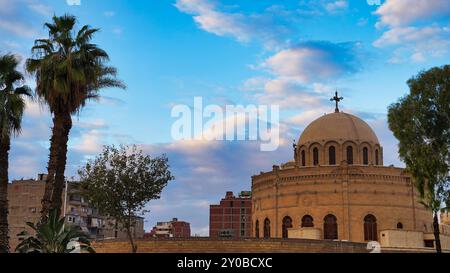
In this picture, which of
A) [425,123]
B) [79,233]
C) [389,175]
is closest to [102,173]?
[79,233]

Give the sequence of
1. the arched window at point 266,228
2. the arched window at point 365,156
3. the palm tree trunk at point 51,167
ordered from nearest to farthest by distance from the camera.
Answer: the palm tree trunk at point 51,167 < the arched window at point 365,156 < the arched window at point 266,228

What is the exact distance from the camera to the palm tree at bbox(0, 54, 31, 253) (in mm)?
24781

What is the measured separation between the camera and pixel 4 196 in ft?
81.4

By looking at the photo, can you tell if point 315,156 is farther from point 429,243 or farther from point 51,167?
point 51,167

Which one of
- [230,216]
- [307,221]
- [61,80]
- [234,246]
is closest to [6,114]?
[61,80]

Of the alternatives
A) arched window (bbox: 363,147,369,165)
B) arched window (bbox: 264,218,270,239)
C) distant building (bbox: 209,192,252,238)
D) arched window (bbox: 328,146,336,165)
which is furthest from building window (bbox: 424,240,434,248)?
distant building (bbox: 209,192,252,238)

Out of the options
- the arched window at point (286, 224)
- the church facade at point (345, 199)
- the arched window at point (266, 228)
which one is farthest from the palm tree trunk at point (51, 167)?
the arched window at point (266, 228)

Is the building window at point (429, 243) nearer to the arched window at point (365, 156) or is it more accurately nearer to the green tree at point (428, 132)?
the arched window at point (365, 156)

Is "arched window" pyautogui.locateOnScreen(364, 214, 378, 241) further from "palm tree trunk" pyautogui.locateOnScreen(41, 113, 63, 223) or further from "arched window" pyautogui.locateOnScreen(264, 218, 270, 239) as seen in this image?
"palm tree trunk" pyautogui.locateOnScreen(41, 113, 63, 223)

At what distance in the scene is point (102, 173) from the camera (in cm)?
3822

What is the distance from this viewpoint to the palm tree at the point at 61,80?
25531 mm

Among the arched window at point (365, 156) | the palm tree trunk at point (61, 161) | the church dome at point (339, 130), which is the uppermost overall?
the church dome at point (339, 130)

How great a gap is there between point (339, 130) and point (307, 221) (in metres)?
9.64
